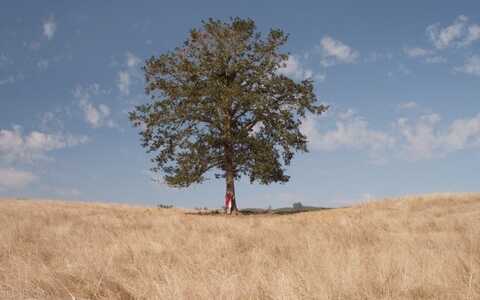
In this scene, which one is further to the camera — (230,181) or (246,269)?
(230,181)

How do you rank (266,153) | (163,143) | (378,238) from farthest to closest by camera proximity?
(163,143)
(266,153)
(378,238)

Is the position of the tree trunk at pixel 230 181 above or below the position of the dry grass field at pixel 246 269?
above

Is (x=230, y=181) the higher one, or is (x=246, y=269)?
(x=230, y=181)

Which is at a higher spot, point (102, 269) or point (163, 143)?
point (163, 143)

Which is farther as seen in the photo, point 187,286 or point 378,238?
point 378,238

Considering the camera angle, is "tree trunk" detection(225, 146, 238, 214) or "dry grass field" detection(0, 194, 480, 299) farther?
"tree trunk" detection(225, 146, 238, 214)

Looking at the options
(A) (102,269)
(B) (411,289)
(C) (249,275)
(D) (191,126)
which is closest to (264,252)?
(C) (249,275)

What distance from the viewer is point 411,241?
875 centimetres

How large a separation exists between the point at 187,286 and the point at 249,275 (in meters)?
1.08

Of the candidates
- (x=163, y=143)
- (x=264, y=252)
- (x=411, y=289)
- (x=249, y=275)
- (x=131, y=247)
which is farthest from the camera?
(x=163, y=143)

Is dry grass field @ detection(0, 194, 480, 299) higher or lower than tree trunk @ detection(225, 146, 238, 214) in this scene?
lower

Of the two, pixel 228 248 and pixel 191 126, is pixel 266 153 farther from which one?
pixel 228 248

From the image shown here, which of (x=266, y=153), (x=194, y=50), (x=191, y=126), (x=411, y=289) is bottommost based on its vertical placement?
(x=411, y=289)

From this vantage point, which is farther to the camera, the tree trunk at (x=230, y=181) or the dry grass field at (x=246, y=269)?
the tree trunk at (x=230, y=181)
